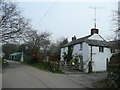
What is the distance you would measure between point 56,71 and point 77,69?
7.02m

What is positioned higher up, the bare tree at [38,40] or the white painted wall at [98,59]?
the bare tree at [38,40]

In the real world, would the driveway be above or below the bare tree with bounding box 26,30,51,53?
below

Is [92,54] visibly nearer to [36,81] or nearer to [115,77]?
[36,81]

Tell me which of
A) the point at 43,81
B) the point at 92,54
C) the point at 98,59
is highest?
the point at 92,54

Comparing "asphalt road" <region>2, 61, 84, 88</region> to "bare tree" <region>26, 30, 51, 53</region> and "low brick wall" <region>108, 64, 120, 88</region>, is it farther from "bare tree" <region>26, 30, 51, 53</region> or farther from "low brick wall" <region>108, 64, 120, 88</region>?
"bare tree" <region>26, 30, 51, 53</region>

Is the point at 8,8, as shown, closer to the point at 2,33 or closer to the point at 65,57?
the point at 2,33

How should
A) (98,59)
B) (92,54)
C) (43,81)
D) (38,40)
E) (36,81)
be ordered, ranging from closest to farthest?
(36,81)
(43,81)
(92,54)
(98,59)
(38,40)

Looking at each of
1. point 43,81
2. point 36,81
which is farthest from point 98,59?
point 36,81

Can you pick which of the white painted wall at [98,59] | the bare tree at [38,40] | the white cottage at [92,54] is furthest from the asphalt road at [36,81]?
the bare tree at [38,40]

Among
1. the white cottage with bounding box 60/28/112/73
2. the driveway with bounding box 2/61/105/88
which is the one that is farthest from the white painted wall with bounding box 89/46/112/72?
the driveway with bounding box 2/61/105/88

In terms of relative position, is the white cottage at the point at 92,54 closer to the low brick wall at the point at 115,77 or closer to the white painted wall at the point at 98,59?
the white painted wall at the point at 98,59

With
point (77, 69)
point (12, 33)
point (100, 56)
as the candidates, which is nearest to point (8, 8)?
point (12, 33)

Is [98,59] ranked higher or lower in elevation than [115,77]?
higher

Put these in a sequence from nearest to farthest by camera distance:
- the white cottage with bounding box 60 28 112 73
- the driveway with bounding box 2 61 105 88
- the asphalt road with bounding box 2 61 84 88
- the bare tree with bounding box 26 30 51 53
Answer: the asphalt road with bounding box 2 61 84 88 < the driveway with bounding box 2 61 105 88 < the white cottage with bounding box 60 28 112 73 < the bare tree with bounding box 26 30 51 53
